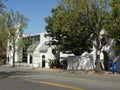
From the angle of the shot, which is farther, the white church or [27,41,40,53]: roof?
[27,41,40,53]: roof

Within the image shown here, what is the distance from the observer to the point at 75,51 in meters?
54.4

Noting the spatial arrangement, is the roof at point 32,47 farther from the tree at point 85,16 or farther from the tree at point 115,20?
the tree at point 115,20

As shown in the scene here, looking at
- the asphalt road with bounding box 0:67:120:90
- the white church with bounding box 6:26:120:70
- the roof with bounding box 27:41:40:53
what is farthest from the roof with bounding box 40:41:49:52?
the asphalt road with bounding box 0:67:120:90

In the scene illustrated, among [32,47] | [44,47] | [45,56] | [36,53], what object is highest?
[32,47]

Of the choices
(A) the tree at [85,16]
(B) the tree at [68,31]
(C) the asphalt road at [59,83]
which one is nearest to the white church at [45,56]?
(B) the tree at [68,31]

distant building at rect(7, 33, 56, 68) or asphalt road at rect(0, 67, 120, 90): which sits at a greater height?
distant building at rect(7, 33, 56, 68)

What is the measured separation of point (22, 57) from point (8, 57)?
20.2 ft

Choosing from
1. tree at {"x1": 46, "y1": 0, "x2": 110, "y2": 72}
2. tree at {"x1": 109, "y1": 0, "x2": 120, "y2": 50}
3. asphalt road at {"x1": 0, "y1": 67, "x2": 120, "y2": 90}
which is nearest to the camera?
asphalt road at {"x1": 0, "y1": 67, "x2": 120, "y2": 90}

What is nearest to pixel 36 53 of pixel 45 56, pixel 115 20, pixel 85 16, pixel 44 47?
pixel 44 47

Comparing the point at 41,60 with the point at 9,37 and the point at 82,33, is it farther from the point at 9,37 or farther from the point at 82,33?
the point at 82,33

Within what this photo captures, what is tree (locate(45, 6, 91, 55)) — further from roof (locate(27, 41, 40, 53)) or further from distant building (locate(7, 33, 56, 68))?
roof (locate(27, 41, 40, 53))

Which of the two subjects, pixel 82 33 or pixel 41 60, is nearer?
pixel 82 33

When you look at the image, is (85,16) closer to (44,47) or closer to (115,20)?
(115,20)

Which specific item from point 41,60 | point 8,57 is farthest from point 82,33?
point 8,57
